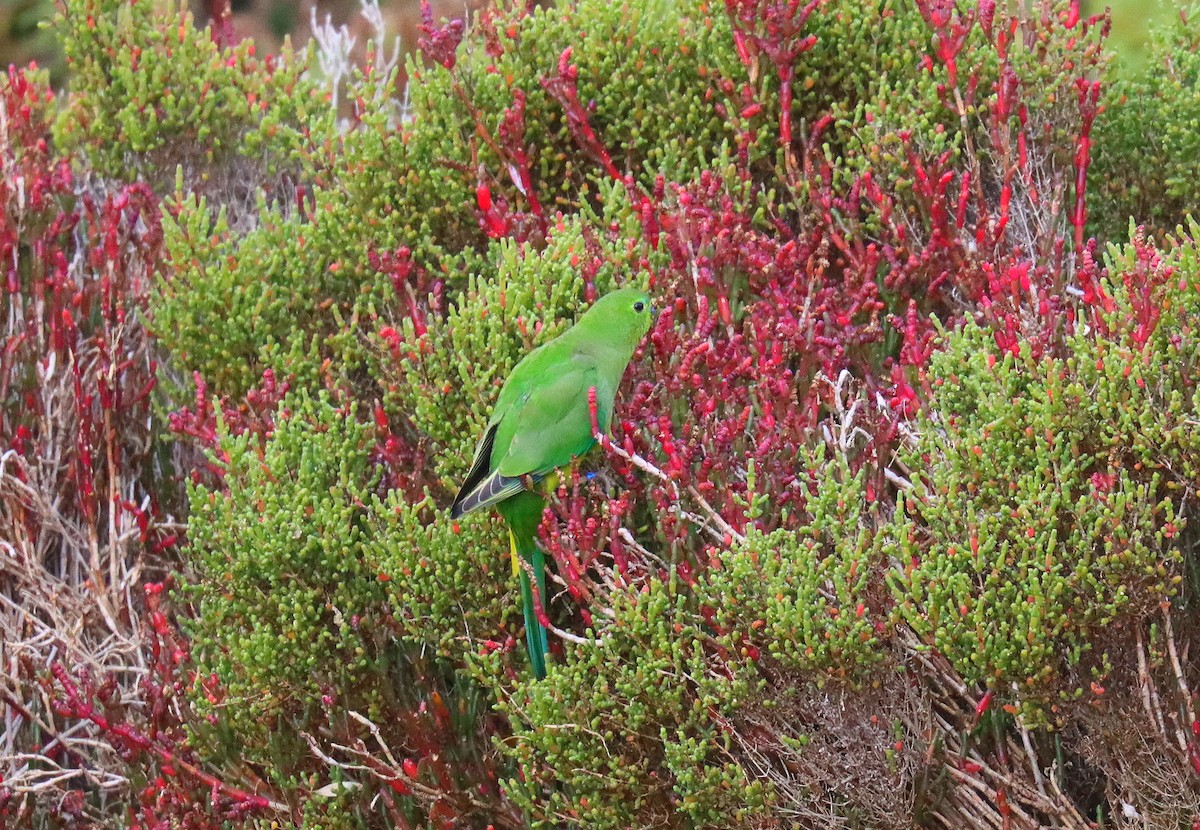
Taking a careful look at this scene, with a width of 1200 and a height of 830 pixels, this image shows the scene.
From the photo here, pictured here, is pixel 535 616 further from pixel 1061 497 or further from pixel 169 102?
pixel 169 102

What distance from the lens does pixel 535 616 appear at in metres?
3.58

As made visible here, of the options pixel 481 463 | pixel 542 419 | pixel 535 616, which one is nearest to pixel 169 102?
pixel 481 463

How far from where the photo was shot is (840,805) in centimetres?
332

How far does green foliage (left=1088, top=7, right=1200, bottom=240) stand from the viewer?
4.34m

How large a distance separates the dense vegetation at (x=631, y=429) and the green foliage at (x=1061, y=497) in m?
0.02

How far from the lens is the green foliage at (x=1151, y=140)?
4344 mm

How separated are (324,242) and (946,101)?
2.42 meters

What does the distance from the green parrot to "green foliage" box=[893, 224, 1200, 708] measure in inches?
36.0

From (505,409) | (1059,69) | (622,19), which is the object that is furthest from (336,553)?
(1059,69)

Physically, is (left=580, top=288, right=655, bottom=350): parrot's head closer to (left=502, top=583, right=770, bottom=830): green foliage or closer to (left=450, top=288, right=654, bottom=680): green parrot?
(left=450, top=288, right=654, bottom=680): green parrot

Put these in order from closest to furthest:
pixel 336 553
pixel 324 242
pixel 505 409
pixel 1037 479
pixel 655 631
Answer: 1. pixel 1037 479
2. pixel 655 631
3. pixel 505 409
4. pixel 336 553
5. pixel 324 242

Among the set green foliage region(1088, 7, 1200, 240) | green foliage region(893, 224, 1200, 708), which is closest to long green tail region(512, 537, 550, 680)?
green foliage region(893, 224, 1200, 708)

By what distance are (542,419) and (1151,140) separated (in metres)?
2.60

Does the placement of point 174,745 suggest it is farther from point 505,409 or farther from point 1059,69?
point 1059,69
